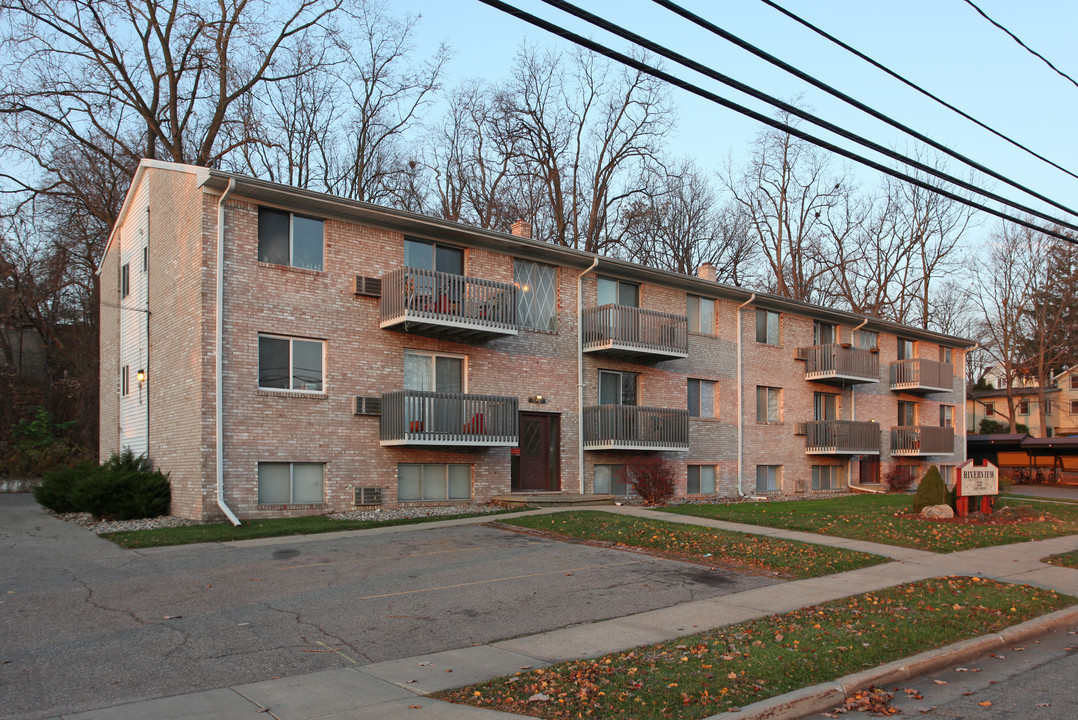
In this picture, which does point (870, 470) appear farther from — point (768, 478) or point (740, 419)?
point (740, 419)

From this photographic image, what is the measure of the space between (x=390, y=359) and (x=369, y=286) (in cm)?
167

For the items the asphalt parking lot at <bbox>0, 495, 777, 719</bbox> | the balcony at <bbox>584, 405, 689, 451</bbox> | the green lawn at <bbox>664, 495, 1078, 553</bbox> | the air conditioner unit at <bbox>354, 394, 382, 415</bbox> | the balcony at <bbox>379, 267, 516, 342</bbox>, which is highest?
the balcony at <bbox>379, 267, 516, 342</bbox>

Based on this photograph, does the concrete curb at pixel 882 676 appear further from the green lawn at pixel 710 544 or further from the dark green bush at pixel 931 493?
the dark green bush at pixel 931 493

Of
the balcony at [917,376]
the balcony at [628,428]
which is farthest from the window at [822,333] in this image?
the balcony at [628,428]

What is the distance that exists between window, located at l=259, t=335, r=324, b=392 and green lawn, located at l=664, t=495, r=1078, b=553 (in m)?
8.31

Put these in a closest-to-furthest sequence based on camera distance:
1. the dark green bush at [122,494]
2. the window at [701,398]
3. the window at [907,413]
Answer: the dark green bush at [122,494], the window at [701,398], the window at [907,413]

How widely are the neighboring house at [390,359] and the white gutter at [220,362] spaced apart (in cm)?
5

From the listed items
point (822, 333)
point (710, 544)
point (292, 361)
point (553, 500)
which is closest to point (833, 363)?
point (822, 333)

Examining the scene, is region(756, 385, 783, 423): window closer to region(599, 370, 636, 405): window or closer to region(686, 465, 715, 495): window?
region(686, 465, 715, 495): window

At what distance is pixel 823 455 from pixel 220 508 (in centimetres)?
2097

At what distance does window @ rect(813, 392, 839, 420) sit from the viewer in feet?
98.0

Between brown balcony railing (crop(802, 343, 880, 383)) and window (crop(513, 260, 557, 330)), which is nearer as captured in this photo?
window (crop(513, 260, 557, 330))

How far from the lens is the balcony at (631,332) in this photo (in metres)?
22.2

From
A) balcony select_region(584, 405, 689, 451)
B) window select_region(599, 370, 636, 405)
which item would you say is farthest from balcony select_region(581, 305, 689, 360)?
balcony select_region(584, 405, 689, 451)
